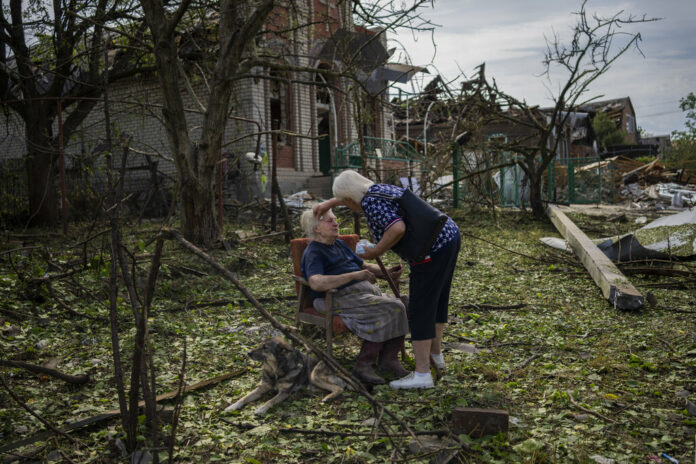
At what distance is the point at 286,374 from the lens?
3.94m

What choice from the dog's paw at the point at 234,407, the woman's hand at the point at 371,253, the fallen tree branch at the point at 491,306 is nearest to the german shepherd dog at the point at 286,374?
the dog's paw at the point at 234,407

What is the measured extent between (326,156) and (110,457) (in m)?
19.2

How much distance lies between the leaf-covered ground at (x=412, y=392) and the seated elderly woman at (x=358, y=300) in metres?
0.31

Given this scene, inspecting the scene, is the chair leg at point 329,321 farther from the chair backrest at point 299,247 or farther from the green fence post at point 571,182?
the green fence post at point 571,182

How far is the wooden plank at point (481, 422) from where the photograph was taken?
10.0 ft

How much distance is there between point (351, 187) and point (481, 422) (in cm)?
178

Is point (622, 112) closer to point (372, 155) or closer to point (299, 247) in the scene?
point (372, 155)

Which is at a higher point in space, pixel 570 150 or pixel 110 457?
pixel 570 150

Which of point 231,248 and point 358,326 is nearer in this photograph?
point 358,326

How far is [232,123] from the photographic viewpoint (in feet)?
56.4

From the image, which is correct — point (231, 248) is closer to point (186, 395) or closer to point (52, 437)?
point (186, 395)

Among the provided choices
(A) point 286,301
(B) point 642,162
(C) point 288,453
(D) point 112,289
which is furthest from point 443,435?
(B) point 642,162

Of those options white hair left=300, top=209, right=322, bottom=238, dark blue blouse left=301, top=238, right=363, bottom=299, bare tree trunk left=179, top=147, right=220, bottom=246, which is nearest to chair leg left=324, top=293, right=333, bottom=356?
dark blue blouse left=301, top=238, right=363, bottom=299

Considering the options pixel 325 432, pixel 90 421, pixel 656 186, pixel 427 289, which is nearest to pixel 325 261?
pixel 427 289
